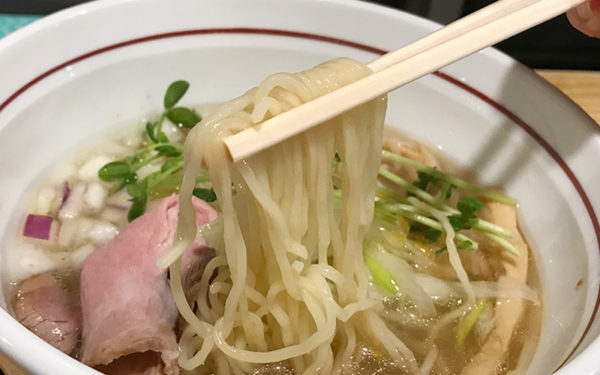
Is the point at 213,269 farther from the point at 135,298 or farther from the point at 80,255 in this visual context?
the point at 80,255

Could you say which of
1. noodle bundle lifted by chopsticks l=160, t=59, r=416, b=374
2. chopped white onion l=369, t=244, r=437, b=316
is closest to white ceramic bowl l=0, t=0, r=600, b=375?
chopped white onion l=369, t=244, r=437, b=316

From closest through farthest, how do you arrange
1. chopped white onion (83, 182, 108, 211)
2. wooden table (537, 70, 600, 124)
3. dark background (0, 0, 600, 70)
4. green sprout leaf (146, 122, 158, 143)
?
chopped white onion (83, 182, 108, 211) → green sprout leaf (146, 122, 158, 143) → wooden table (537, 70, 600, 124) → dark background (0, 0, 600, 70)

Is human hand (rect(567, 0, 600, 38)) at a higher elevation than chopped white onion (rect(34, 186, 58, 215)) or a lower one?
higher

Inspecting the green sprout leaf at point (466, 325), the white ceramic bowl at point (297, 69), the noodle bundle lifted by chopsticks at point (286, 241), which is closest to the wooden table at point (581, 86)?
the white ceramic bowl at point (297, 69)

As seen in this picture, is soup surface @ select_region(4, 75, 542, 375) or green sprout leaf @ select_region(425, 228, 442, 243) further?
green sprout leaf @ select_region(425, 228, 442, 243)

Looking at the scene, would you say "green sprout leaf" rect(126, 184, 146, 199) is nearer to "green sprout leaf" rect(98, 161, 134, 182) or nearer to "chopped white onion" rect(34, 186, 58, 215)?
"green sprout leaf" rect(98, 161, 134, 182)

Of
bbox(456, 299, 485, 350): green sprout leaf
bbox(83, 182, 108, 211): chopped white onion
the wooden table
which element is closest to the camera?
bbox(456, 299, 485, 350): green sprout leaf

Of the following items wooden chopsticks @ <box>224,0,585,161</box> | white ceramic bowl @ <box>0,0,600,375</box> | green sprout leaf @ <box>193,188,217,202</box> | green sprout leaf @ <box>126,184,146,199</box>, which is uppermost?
wooden chopsticks @ <box>224,0,585,161</box>

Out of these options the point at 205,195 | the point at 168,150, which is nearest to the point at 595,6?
the point at 205,195

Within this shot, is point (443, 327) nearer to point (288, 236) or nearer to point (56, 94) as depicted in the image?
point (288, 236)
